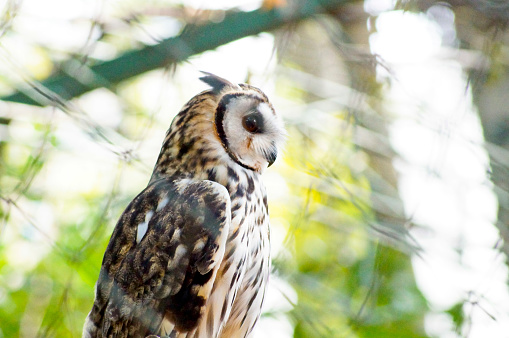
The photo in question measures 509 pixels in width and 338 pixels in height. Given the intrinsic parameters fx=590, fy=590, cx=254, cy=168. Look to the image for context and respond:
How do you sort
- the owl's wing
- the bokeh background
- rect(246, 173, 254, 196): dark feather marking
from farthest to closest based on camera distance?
the bokeh background
rect(246, 173, 254, 196): dark feather marking
the owl's wing

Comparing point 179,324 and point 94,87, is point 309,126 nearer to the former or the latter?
point 94,87

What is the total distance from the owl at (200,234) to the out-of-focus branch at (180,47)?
0.35 ft

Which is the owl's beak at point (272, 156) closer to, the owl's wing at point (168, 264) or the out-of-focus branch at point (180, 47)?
the owl's wing at point (168, 264)

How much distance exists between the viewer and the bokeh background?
151 cm

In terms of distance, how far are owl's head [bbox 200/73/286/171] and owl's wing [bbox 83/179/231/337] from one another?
0.51ft

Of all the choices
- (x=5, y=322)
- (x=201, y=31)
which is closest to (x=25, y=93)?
(x=201, y=31)

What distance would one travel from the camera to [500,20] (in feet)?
5.90

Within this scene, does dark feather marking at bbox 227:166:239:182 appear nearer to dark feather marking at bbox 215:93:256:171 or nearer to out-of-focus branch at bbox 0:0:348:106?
dark feather marking at bbox 215:93:256:171

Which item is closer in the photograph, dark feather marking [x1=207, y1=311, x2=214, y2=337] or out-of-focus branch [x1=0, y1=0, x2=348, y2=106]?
dark feather marking [x1=207, y1=311, x2=214, y2=337]

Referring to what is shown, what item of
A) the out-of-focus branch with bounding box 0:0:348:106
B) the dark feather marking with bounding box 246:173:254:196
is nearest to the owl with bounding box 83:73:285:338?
the dark feather marking with bounding box 246:173:254:196

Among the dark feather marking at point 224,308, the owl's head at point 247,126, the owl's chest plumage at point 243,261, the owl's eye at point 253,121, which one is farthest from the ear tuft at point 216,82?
the dark feather marking at point 224,308

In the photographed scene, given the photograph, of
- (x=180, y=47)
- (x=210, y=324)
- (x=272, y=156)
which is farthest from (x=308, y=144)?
(x=210, y=324)

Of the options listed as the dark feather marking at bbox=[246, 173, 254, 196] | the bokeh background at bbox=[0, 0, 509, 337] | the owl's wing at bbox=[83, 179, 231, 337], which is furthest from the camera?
the bokeh background at bbox=[0, 0, 509, 337]

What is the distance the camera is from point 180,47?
134cm
